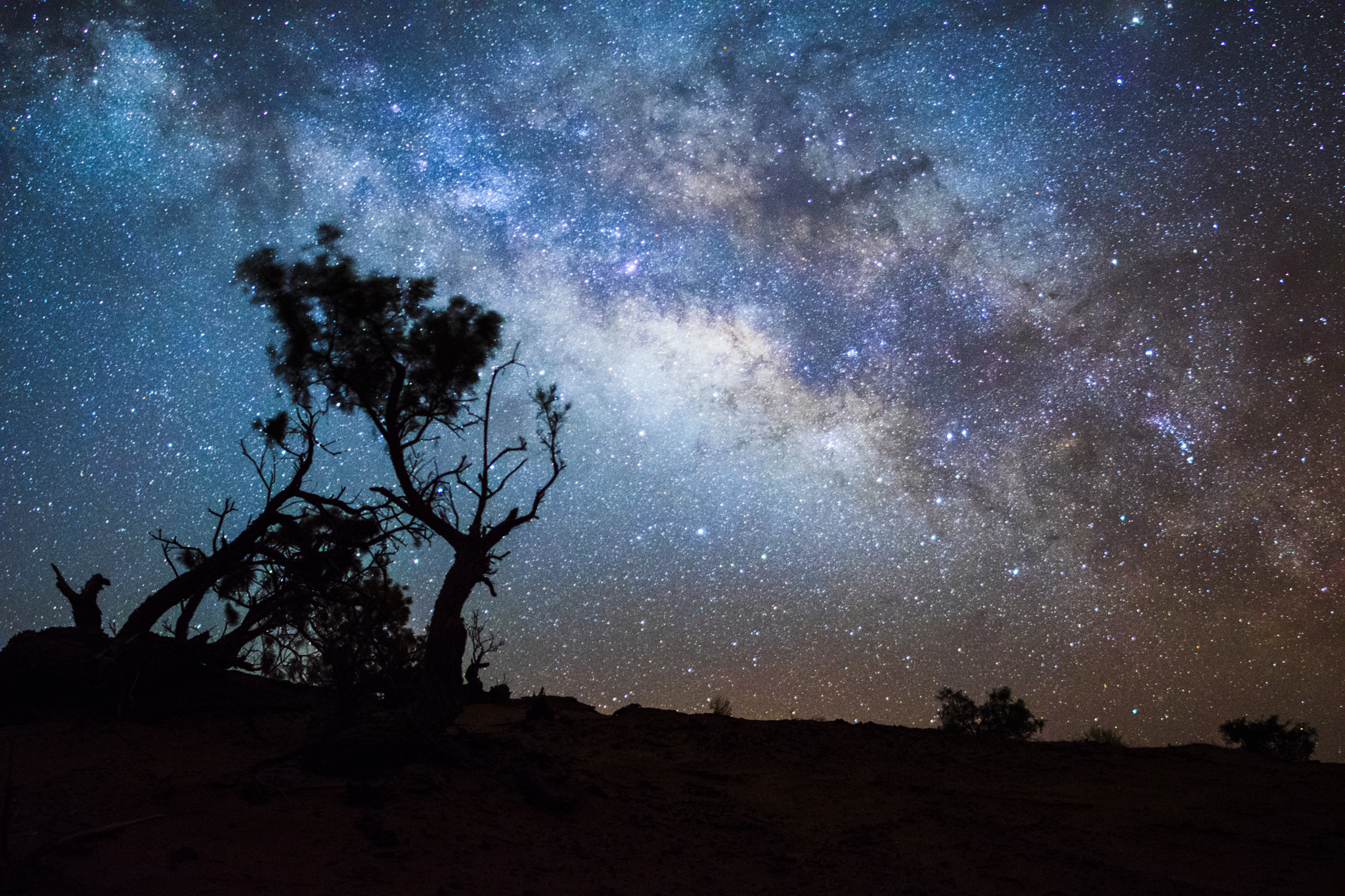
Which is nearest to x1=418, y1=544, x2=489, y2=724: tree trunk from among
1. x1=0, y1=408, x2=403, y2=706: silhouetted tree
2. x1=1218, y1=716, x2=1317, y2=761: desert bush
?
x1=0, y1=408, x2=403, y2=706: silhouetted tree

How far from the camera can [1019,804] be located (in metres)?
8.34

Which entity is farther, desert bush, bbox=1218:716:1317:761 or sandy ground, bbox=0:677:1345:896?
desert bush, bbox=1218:716:1317:761

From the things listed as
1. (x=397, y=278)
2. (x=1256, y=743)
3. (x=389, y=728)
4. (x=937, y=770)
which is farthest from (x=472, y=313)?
(x=1256, y=743)

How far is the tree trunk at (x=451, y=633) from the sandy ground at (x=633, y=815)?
1970mm

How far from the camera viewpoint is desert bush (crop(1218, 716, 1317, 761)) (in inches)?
496

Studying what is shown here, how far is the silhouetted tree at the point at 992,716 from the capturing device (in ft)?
46.5

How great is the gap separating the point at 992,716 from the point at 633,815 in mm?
9740

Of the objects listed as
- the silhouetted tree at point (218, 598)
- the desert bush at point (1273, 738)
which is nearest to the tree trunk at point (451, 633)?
the silhouetted tree at point (218, 598)

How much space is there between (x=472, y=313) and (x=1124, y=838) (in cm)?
1363

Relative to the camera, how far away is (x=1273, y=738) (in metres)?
12.9

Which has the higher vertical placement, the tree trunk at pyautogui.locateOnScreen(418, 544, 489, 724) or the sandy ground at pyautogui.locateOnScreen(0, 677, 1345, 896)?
the tree trunk at pyautogui.locateOnScreen(418, 544, 489, 724)

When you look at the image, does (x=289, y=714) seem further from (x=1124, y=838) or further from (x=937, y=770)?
(x=1124, y=838)

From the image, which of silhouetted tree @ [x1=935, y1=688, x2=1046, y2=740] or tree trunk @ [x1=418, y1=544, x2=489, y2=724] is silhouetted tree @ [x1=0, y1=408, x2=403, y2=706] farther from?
silhouetted tree @ [x1=935, y1=688, x2=1046, y2=740]

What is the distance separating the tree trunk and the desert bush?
14.0 meters
